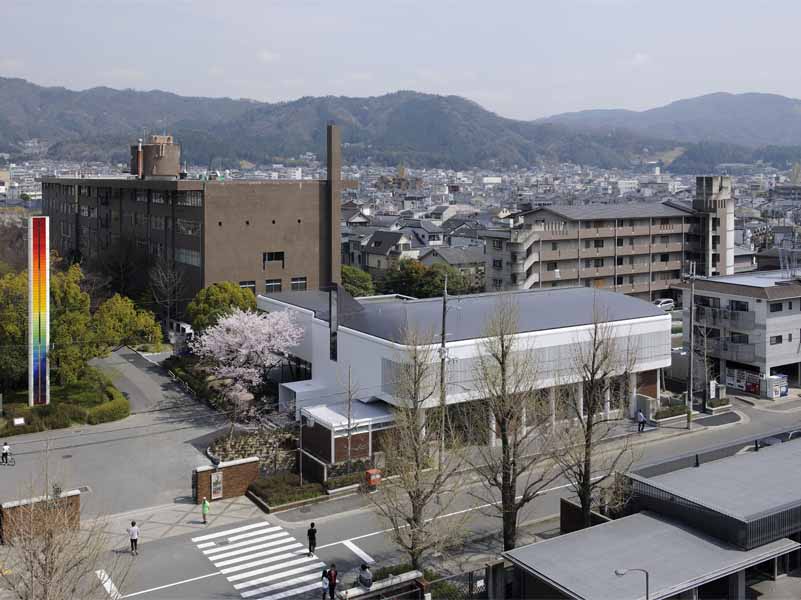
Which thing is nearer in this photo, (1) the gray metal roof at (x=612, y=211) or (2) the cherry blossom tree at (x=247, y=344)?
(2) the cherry blossom tree at (x=247, y=344)

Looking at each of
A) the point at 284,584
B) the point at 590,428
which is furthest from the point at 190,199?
the point at 590,428

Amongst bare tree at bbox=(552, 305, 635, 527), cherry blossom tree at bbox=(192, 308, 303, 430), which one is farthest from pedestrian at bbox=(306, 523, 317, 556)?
cherry blossom tree at bbox=(192, 308, 303, 430)

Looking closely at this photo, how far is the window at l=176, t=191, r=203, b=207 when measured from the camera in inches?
1668

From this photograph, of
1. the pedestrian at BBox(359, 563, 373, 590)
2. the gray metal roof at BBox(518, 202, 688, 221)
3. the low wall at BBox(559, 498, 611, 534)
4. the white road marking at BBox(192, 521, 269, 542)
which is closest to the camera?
the pedestrian at BBox(359, 563, 373, 590)

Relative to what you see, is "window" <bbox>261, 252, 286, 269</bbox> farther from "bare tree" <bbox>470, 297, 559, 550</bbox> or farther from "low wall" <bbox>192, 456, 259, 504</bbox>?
"bare tree" <bbox>470, 297, 559, 550</bbox>

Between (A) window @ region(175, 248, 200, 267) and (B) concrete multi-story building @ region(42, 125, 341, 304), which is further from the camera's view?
(A) window @ region(175, 248, 200, 267)

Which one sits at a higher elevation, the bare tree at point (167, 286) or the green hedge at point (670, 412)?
the bare tree at point (167, 286)

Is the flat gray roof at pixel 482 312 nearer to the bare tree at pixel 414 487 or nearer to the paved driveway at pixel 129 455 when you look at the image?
the bare tree at pixel 414 487

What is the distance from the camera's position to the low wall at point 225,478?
70.1 feet

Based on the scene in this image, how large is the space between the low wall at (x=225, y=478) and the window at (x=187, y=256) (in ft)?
73.3

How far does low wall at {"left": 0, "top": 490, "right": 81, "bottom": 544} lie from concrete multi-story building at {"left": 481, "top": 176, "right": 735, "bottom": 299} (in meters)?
34.1

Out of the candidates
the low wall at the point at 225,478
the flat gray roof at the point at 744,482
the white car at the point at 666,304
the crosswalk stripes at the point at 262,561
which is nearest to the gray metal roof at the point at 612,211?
the white car at the point at 666,304

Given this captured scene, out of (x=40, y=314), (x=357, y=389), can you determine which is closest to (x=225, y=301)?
(x=40, y=314)

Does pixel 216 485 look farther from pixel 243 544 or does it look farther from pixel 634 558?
pixel 634 558
